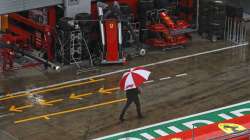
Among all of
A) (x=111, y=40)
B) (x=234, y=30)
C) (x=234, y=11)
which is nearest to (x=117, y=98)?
(x=111, y=40)

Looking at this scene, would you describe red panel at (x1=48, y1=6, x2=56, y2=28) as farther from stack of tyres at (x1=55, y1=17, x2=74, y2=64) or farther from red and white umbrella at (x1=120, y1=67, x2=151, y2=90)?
red and white umbrella at (x1=120, y1=67, x2=151, y2=90)

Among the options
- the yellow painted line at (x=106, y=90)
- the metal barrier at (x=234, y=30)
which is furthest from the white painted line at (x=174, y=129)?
the metal barrier at (x=234, y=30)

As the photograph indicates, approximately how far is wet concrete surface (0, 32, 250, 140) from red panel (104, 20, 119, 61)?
18.4 inches

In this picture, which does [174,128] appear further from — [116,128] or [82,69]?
[82,69]

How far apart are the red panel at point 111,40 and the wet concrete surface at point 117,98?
0.47 m

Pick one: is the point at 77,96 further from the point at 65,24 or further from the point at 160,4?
the point at 160,4

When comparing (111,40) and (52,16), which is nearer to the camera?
(111,40)

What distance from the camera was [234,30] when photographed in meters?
26.9

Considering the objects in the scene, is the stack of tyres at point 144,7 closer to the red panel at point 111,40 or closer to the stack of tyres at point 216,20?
the red panel at point 111,40

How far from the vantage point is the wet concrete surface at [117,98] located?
60.4 feet

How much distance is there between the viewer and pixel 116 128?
18344mm

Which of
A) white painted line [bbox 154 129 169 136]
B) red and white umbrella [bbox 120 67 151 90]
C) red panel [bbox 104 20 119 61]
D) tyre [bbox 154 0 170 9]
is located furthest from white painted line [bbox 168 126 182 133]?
tyre [bbox 154 0 170 9]

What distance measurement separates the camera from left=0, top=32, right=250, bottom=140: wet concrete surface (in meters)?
18.4

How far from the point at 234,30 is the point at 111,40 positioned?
20.5 ft
